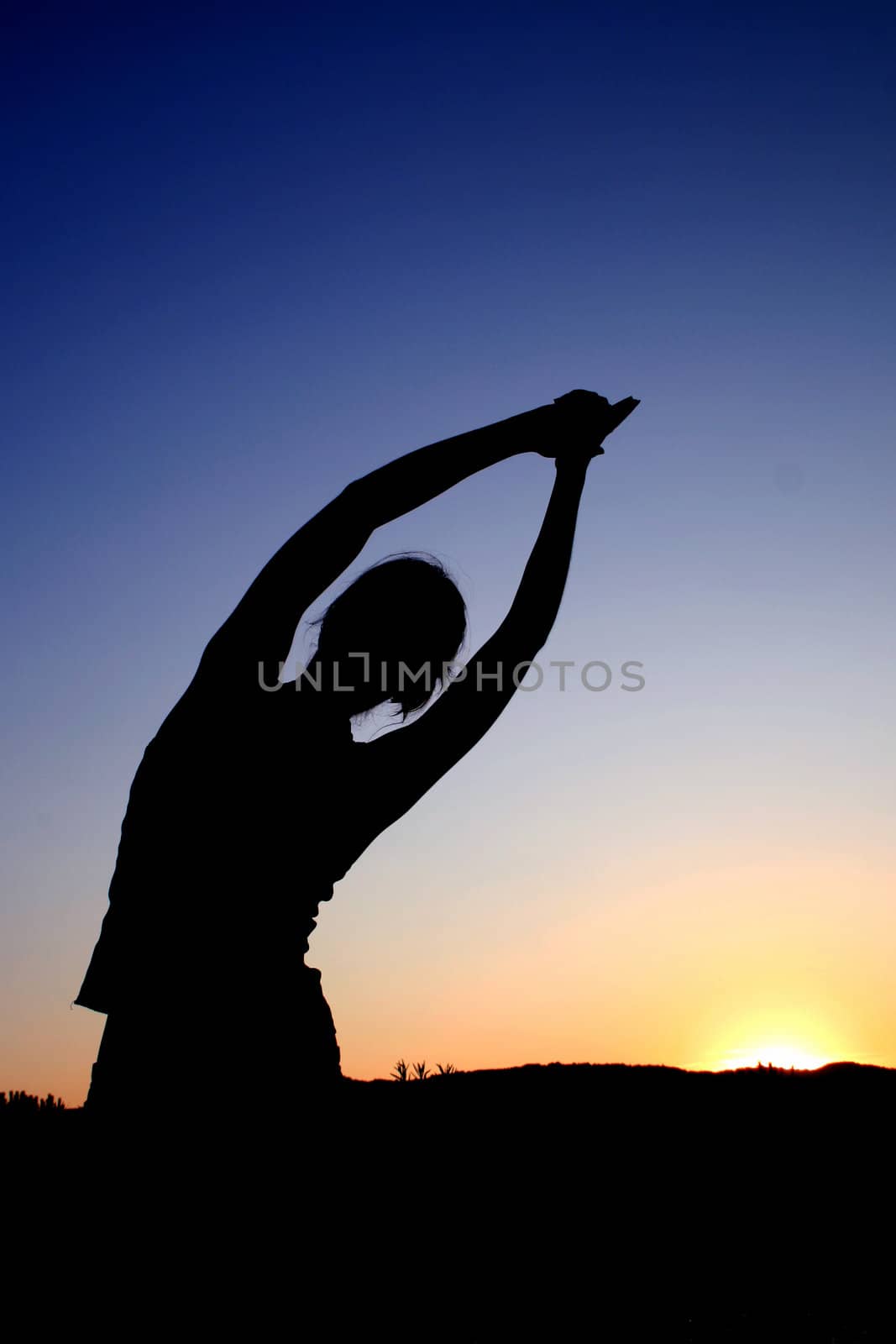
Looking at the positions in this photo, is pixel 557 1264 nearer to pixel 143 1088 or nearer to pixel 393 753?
pixel 143 1088

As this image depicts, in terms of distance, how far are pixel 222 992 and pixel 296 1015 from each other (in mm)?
133

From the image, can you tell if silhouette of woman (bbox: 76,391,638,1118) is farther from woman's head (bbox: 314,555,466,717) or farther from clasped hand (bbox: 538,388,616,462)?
clasped hand (bbox: 538,388,616,462)

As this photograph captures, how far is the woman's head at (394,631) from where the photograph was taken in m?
1.85

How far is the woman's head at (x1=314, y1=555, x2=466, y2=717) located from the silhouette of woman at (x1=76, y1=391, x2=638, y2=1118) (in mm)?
208

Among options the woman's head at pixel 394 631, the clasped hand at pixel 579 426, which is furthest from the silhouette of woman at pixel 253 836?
the clasped hand at pixel 579 426

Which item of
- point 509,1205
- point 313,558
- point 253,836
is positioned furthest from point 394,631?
point 509,1205

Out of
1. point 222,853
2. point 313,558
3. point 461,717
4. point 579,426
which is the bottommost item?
point 222,853

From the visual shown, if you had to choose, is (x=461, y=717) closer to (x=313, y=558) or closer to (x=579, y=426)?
(x=313, y=558)

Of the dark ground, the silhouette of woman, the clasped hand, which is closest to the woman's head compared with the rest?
the silhouette of woman

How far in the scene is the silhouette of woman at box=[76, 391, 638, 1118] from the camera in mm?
1483

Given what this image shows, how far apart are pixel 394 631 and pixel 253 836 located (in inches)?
19.9

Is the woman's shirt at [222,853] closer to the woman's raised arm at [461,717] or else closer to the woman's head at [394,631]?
the woman's raised arm at [461,717]

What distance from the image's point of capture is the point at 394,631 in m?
1.86

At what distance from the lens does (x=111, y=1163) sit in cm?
139
